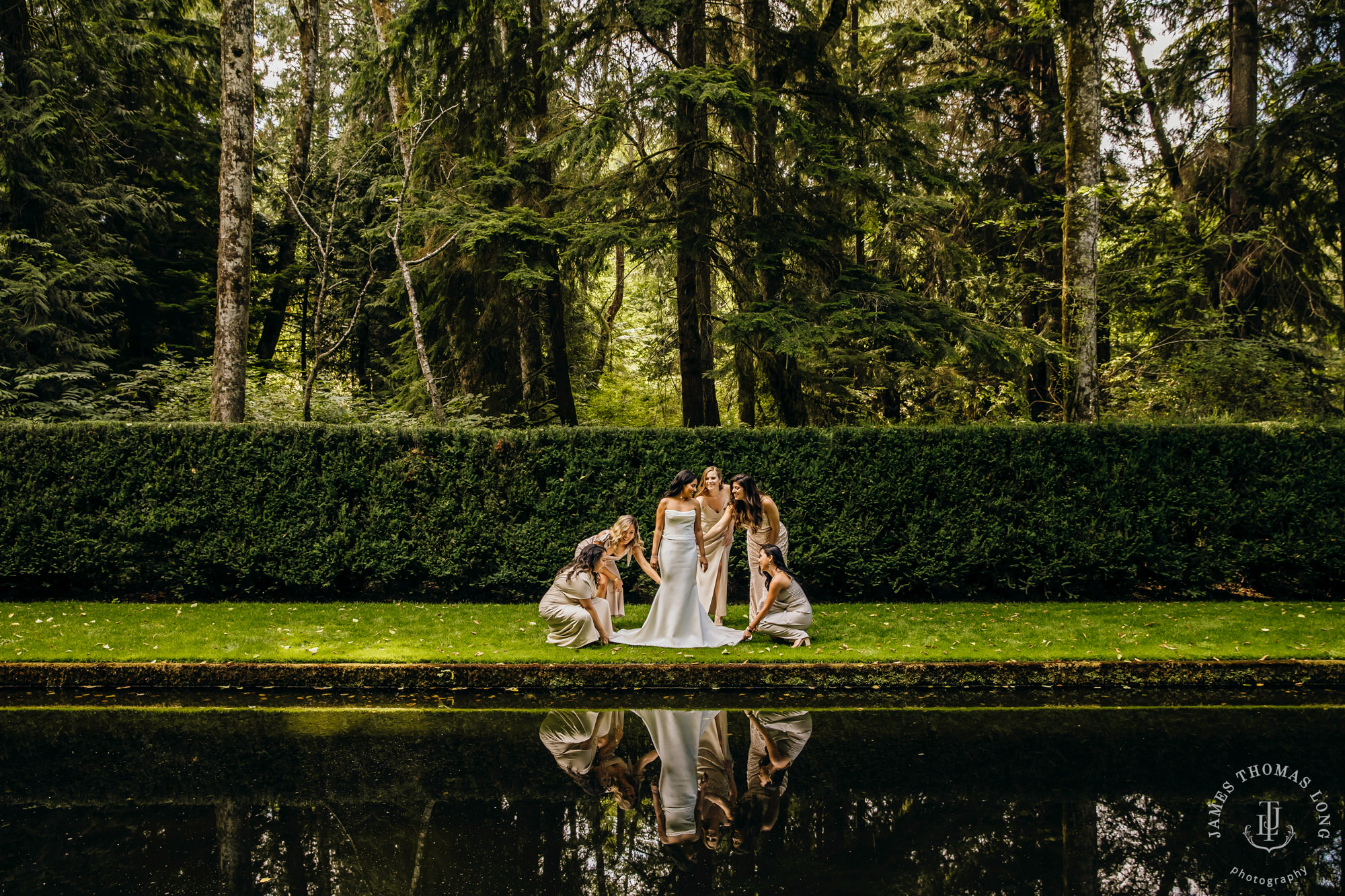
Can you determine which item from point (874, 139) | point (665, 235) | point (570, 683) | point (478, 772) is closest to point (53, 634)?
point (570, 683)

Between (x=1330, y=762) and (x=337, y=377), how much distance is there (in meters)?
23.3

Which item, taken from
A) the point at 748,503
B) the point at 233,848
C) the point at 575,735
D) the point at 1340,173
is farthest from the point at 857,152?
the point at 233,848

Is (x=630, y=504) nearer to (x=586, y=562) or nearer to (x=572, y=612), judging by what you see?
(x=586, y=562)

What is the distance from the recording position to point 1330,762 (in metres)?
5.38

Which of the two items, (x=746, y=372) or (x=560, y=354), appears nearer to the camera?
(x=746, y=372)

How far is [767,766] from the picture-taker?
212 inches

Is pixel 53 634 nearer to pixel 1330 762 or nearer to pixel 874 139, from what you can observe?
pixel 1330 762

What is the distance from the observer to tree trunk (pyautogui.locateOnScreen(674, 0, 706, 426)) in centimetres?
1414

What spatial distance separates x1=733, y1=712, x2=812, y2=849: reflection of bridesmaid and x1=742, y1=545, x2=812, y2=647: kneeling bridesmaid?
1.88 meters

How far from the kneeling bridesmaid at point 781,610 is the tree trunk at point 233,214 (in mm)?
9305

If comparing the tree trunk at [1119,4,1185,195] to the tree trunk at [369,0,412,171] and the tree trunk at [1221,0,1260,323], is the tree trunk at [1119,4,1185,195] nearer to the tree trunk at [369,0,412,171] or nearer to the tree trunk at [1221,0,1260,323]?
the tree trunk at [1221,0,1260,323]

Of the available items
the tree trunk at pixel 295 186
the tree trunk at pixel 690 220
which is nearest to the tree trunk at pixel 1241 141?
the tree trunk at pixel 690 220

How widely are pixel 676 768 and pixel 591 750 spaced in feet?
2.50
